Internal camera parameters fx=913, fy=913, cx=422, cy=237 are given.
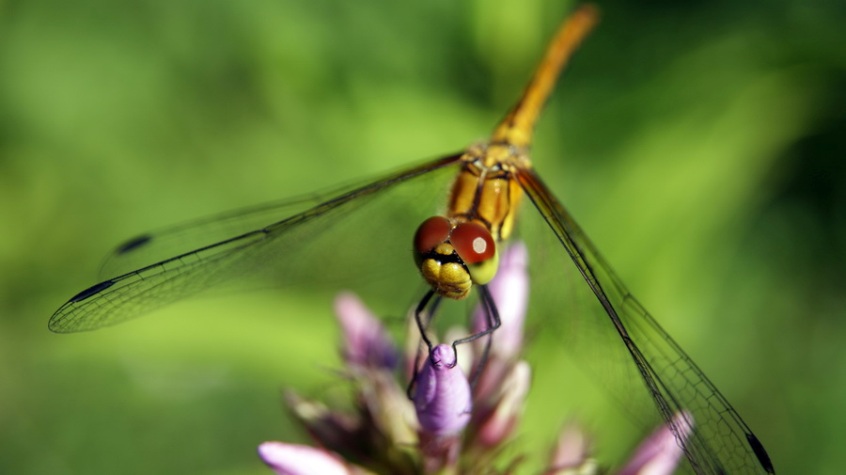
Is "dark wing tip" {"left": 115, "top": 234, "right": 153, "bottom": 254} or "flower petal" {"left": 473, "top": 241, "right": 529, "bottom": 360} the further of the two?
"dark wing tip" {"left": 115, "top": 234, "right": 153, "bottom": 254}

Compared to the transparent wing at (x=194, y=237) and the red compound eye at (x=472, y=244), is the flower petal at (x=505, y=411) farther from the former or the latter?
the transparent wing at (x=194, y=237)

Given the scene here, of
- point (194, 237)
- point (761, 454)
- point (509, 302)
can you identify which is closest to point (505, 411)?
point (509, 302)

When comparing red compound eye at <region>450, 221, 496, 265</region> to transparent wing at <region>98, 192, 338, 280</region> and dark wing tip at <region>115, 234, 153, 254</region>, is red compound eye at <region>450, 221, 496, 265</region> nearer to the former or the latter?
transparent wing at <region>98, 192, 338, 280</region>

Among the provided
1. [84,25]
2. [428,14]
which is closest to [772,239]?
[428,14]

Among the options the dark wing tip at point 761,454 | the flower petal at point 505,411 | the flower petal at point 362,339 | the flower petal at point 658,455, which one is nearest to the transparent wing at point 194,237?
the flower petal at point 362,339

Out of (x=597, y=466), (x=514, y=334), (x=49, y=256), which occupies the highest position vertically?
(x=49, y=256)

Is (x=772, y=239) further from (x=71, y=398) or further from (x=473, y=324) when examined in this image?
(x=71, y=398)

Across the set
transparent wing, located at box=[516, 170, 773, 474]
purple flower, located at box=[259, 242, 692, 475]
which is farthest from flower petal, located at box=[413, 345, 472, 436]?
transparent wing, located at box=[516, 170, 773, 474]
